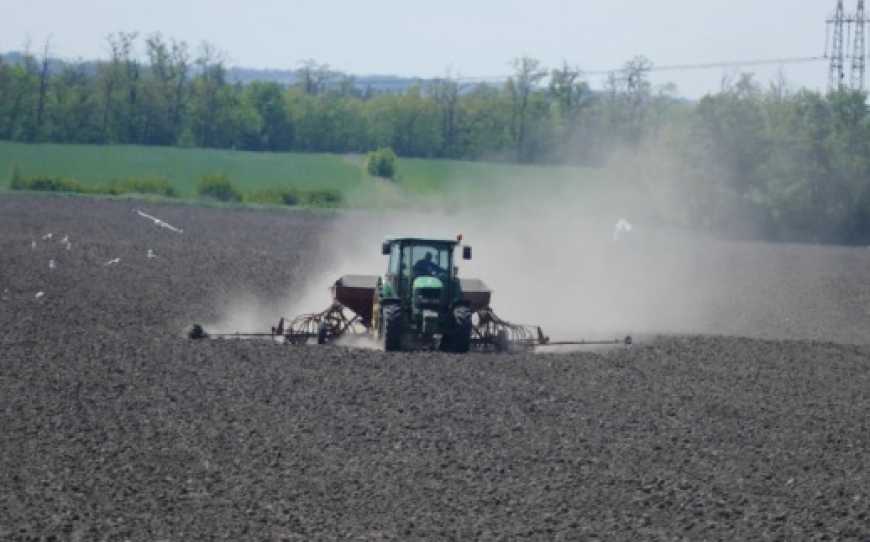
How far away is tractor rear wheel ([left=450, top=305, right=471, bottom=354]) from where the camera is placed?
22469mm

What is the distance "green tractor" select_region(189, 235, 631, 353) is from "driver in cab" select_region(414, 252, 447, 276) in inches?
0.7

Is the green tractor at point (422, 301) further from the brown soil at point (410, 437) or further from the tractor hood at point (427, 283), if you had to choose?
the brown soil at point (410, 437)

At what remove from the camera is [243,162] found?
8931cm

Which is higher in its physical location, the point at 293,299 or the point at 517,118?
the point at 517,118

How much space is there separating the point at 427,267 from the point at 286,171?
2556 inches

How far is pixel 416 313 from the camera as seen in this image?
22.6 metres

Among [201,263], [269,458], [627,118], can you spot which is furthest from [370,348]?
[627,118]

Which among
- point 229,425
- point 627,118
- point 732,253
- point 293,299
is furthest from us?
point 627,118

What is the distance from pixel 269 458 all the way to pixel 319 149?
8805cm

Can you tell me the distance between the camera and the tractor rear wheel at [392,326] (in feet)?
73.0

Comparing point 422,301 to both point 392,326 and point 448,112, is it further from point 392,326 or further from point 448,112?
point 448,112

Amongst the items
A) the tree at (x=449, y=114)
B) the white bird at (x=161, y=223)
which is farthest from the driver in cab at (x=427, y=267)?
the tree at (x=449, y=114)

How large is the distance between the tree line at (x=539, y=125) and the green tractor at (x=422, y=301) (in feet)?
158

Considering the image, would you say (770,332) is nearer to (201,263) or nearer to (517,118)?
(201,263)
